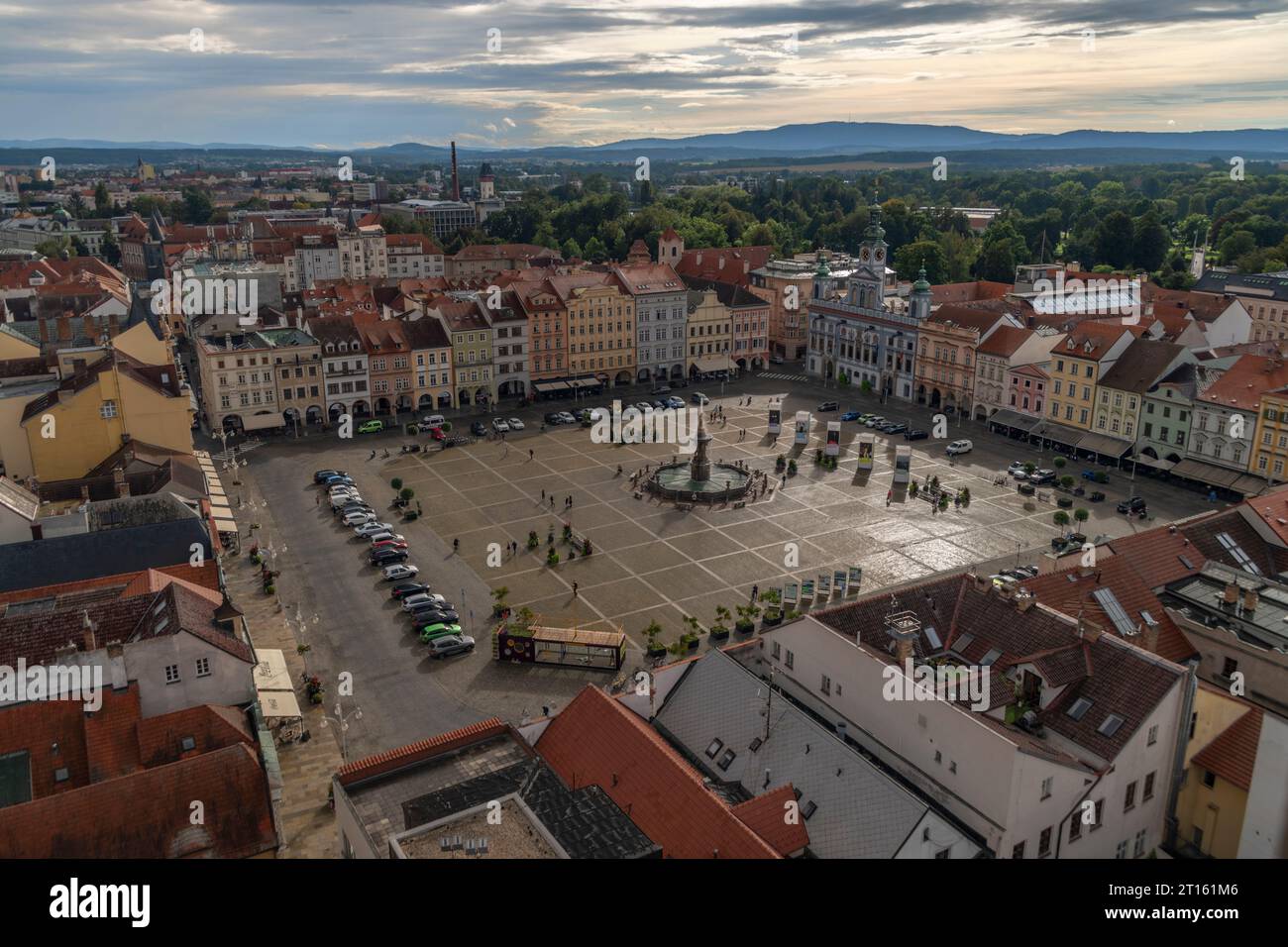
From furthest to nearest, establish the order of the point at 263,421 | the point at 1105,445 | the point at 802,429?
the point at 263,421
the point at 802,429
the point at 1105,445

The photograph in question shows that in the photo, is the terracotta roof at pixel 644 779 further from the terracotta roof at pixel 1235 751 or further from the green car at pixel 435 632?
the green car at pixel 435 632

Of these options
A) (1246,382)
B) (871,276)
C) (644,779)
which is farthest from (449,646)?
(871,276)

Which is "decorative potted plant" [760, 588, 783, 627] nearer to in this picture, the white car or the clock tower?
the white car

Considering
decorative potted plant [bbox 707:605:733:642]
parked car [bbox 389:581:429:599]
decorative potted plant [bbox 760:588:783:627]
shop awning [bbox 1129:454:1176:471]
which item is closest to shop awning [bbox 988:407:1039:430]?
shop awning [bbox 1129:454:1176:471]

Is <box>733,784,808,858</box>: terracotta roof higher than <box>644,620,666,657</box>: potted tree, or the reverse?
<box>733,784,808,858</box>: terracotta roof

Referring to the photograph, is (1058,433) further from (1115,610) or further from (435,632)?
(435,632)

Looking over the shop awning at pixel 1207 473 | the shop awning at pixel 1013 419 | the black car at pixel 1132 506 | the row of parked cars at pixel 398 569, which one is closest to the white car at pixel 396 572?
the row of parked cars at pixel 398 569
